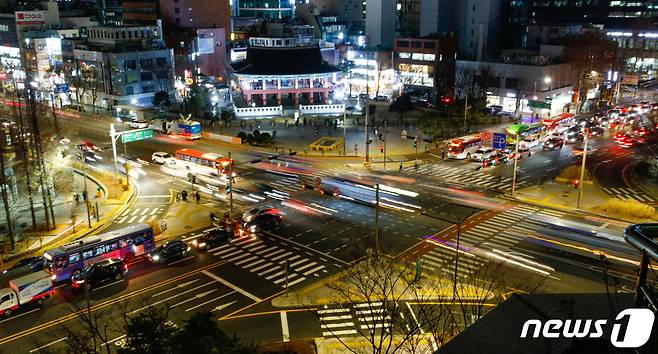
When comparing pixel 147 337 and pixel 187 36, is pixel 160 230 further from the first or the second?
pixel 187 36

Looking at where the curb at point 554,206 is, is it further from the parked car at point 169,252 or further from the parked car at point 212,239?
the parked car at point 169,252

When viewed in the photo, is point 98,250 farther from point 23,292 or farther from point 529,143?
point 529,143

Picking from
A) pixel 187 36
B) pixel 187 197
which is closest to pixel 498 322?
pixel 187 197

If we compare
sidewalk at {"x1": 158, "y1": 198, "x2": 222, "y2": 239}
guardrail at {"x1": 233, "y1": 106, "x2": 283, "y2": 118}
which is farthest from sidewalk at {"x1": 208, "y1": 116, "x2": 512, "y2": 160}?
sidewalk at {"x1": 158, "y1": 198, "x2": 222, "y2": 239}

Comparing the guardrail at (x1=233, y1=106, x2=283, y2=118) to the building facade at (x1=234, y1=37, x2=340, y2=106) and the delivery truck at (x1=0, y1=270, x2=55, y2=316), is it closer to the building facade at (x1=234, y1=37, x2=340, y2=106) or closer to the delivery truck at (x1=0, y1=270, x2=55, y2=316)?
the building facade at (x1=234, y1=37, x2=340, y2=106)

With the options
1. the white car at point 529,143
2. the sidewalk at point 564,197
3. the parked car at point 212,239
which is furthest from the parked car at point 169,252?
the white car at point 529,143

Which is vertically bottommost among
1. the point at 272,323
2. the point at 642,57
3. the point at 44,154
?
the point at 272,323

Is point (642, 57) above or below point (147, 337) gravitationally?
above
